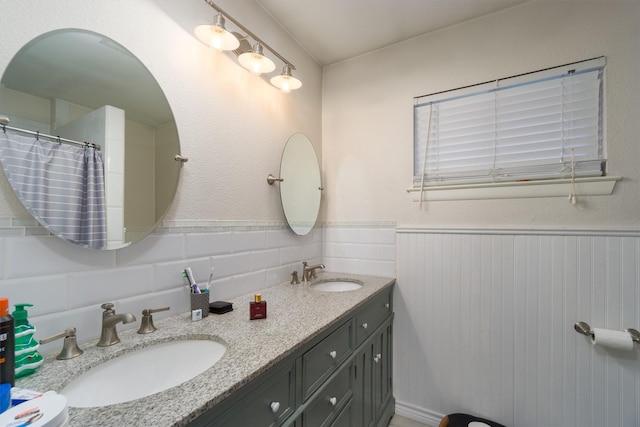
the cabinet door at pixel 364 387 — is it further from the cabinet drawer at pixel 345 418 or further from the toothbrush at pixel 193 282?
the toothbrush at pixel 193 282

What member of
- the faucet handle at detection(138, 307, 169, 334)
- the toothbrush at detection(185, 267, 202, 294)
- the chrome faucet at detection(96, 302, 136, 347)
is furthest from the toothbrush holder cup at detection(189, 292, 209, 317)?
the chrome faucet at detection(96, 302, 136, 347)

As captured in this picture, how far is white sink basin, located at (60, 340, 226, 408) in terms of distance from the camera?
0.73 meters

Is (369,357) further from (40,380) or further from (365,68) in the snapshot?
(365,68)

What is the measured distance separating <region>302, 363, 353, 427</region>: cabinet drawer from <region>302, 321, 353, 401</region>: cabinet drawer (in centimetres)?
4

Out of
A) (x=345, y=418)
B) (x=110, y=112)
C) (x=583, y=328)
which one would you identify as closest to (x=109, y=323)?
(x=110, y=112)

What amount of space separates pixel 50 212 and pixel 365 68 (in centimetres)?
198

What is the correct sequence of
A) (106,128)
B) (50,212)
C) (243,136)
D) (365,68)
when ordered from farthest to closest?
(365,68) < (243,136) < (106,128) < (50,212)

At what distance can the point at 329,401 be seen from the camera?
1089 millimetres

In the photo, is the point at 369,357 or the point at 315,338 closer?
the point at 315,338

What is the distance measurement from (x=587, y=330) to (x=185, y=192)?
1.99 metres

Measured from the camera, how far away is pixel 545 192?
4.94ft

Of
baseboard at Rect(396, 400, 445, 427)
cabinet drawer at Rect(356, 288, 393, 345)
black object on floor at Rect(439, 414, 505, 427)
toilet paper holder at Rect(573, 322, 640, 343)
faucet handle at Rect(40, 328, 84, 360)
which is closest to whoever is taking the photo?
faucet handle at Rect(40, 328, 84, 360)

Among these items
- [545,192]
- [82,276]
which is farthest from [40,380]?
[545,192]

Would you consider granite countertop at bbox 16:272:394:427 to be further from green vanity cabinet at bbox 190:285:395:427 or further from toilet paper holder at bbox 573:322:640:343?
toilet paper holder at bbox 573:322:640:343
